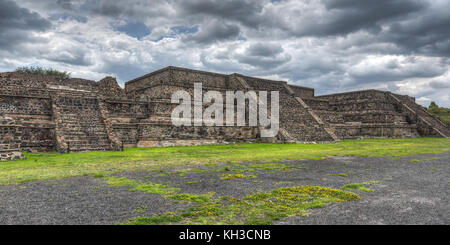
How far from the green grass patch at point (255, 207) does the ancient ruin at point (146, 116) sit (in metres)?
9.13

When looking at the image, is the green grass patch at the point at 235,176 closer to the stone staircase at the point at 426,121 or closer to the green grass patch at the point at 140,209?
the green grass patch at the point at 140,209

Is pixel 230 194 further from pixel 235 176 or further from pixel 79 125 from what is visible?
pixel 79 125

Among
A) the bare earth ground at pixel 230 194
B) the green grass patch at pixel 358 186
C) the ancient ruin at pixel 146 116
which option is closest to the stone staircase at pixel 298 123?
the ancient ruin at pixel 146 116

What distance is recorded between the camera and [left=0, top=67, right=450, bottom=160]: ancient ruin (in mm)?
13133

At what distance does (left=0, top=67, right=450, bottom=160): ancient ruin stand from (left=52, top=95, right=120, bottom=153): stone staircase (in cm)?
4

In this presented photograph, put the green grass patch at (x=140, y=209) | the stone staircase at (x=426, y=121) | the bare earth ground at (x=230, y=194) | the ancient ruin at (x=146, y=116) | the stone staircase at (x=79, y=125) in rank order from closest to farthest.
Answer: the bare earth ground at (x=230, y=194) < the green grass patch at (x=140, y=209) < the stone staircase at (x=79, y=125) < the ancient ruin at (x=146, y=116) < the stone staircase at (x=426, y=121)

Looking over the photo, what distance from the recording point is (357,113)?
1174 inches

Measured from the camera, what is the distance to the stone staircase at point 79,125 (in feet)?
41.9

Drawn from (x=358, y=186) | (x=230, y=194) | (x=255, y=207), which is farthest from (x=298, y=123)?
(x=255, y=207)

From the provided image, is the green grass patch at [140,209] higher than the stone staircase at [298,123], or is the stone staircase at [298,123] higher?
the stone staircase at [298,123]

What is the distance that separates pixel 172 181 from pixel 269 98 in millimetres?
19671

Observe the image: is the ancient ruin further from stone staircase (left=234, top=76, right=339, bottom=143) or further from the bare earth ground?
the bare earth ground
